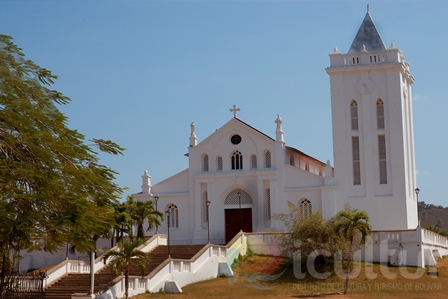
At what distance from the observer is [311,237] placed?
42938mm

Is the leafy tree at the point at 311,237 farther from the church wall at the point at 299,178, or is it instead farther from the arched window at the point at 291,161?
the arched window at the point at 291,161

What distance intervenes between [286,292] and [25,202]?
1874cm

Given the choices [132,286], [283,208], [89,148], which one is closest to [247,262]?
[283,208]

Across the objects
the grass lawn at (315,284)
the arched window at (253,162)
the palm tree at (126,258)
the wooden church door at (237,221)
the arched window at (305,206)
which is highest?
the arched window at (253,162)

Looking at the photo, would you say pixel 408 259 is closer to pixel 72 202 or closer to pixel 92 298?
pixel 92 298

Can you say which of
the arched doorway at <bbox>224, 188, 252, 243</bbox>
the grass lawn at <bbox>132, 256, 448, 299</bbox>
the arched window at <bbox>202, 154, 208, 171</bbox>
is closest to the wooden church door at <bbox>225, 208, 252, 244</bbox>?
the arched doorway at <bbox>224, 188, 252, 243</bbox>

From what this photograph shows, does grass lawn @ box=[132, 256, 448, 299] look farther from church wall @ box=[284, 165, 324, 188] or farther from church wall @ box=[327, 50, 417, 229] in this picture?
church wall @ box=[284, 165, 324, 188]

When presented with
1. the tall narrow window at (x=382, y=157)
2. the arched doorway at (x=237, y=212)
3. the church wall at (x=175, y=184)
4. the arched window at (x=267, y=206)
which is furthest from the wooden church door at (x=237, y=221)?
the tall narrow window at (x=382, y=157)

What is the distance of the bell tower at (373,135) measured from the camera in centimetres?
5041

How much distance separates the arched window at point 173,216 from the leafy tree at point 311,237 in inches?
435

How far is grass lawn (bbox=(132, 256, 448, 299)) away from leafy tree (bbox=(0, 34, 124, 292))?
46.2ft

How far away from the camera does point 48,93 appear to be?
946 inches

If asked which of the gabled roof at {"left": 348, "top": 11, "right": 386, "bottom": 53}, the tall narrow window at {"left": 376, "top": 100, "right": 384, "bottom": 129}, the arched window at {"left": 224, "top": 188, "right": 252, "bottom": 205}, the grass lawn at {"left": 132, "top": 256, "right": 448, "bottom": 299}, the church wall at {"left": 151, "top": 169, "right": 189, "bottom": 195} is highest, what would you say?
the gabled roof at {"left": 348, "top": 11, "right": 386, "bottom": 53}

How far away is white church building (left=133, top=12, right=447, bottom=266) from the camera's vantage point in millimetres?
50812
